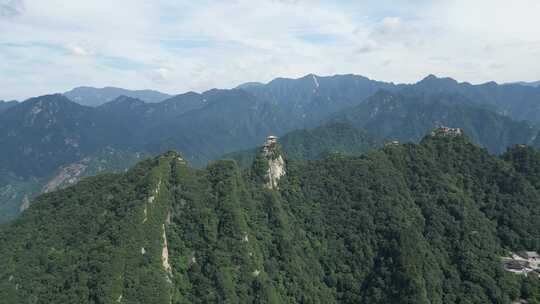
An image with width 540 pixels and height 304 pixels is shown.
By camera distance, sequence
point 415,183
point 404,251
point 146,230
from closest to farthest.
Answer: point 146,230 < point 404,251 < point 415,183

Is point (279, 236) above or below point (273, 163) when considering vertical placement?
below

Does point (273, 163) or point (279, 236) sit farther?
point (273, 163)

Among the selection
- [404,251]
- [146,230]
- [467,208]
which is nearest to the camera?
[146,230]

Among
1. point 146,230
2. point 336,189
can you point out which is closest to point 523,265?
point 336,189

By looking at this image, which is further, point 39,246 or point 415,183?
point 415,183

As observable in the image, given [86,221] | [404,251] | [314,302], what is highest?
[86,221]

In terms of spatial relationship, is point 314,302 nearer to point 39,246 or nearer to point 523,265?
point 523,265

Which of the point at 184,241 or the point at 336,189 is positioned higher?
the point at 336,189

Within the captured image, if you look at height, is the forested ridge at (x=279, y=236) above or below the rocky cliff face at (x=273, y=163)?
below
